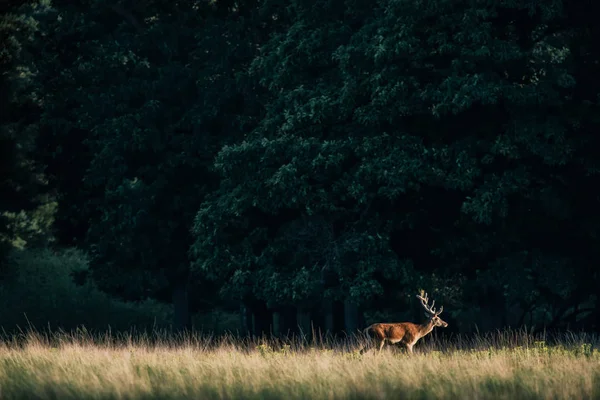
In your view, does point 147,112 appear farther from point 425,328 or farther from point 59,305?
point 59,305

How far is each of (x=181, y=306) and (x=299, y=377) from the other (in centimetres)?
2590

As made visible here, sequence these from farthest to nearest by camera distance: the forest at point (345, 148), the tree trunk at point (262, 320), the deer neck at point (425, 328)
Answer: the tree trunk at point (262, 320)
the forest at point (345, 148)
the deer neck at point (425, 328)

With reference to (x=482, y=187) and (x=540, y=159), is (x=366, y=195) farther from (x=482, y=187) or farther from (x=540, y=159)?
(x=540, y=159)

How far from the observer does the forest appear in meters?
26.0

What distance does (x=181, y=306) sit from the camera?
128 feet

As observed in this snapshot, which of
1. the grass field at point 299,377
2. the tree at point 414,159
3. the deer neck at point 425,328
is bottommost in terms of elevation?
the deer neck at point 425,328

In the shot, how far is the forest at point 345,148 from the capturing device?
85.1ft

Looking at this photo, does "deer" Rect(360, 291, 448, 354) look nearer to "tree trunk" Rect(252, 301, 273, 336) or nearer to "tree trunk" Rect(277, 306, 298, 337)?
"tree trunk" Rect(252, 301, 273, 336)

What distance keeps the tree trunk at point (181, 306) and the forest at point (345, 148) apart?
1679 millimetres

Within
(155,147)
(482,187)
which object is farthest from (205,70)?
(482,187)

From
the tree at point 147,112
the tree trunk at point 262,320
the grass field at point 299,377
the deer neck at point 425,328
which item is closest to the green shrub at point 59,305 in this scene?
the tree at point 147,112

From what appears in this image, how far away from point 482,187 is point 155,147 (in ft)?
41.3

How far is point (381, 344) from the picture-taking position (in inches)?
725

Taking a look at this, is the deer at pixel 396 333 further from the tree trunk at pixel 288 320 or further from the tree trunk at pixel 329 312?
the tree trunk at pixel 288 320
